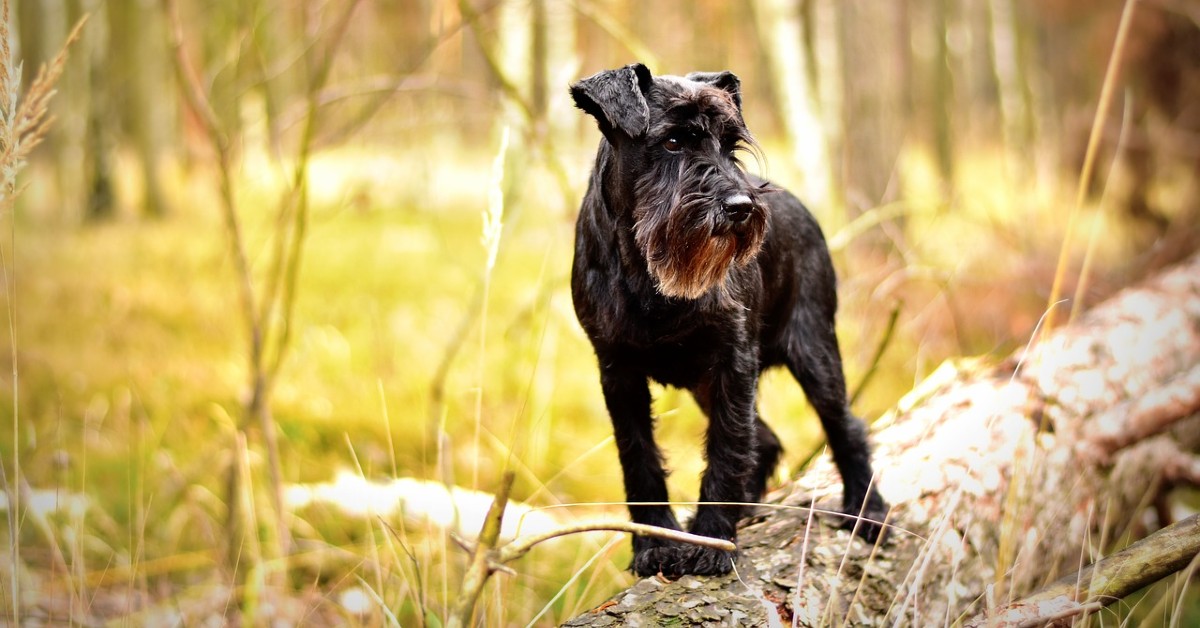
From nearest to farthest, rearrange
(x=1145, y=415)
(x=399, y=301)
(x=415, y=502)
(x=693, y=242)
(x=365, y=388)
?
(x=693, y=242) → (x=1145, y=415) → (x=415, y=502) → (x=365, y=388) → (x=399, y=301)

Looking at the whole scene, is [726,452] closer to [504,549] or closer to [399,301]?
[504,549]

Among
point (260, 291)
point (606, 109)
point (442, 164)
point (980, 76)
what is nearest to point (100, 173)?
point (260, 291)

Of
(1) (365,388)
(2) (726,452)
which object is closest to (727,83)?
(2) (726,452)

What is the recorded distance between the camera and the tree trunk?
2.48 m

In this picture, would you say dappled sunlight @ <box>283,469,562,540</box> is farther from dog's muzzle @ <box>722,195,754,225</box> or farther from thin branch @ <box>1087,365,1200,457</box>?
thin branch @ <box>1087,365,1200,457</box>

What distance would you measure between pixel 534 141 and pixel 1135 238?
7274mm

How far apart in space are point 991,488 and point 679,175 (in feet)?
5.13

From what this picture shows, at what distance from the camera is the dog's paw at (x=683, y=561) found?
253 centimetres

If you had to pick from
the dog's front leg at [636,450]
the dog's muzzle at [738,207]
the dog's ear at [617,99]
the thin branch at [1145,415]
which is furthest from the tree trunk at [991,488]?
the dog's ear at [617,99]

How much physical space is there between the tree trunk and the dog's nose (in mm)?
767

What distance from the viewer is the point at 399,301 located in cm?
870

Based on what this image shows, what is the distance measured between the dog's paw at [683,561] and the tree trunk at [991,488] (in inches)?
1.5

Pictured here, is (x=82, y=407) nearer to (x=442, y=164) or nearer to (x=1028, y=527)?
(x=1028, y=527)

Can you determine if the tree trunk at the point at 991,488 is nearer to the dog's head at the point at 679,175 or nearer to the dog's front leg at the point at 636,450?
the dog's front leg at the point at 636,450
